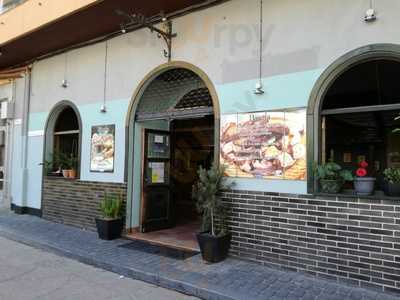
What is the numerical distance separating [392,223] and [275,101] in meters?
2.34

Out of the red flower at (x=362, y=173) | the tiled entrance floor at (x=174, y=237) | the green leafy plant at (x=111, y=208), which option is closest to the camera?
the red flower at (x=362, y=173)

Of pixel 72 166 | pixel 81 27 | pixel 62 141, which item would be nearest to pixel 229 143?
pixel 81 27

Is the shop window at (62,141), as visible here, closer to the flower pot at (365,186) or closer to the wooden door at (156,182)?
the wooden door at (156,182)

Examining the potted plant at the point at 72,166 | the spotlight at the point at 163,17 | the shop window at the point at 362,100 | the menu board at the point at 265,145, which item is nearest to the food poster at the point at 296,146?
the menu board at the point at 265,145

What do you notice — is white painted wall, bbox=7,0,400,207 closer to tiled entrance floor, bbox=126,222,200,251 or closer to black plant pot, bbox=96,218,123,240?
black plant pot, bbox=96,218,123,240

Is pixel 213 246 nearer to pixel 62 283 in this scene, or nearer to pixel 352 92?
pixel 62 283

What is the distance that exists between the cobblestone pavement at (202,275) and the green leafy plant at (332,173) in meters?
1.42

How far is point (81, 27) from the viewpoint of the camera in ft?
25.9

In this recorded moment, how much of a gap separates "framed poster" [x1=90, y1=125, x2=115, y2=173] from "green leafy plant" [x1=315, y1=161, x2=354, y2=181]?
182 inches

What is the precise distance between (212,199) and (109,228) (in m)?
2.65

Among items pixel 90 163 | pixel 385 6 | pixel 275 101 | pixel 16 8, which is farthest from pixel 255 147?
pixel 16 8

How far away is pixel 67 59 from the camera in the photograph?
30.3 feet

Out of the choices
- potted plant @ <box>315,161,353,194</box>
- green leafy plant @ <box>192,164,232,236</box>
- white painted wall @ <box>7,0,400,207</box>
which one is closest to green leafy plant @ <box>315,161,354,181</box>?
potted plant @ <box>315,161,353,194</box>

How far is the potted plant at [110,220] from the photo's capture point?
714 centimetres
